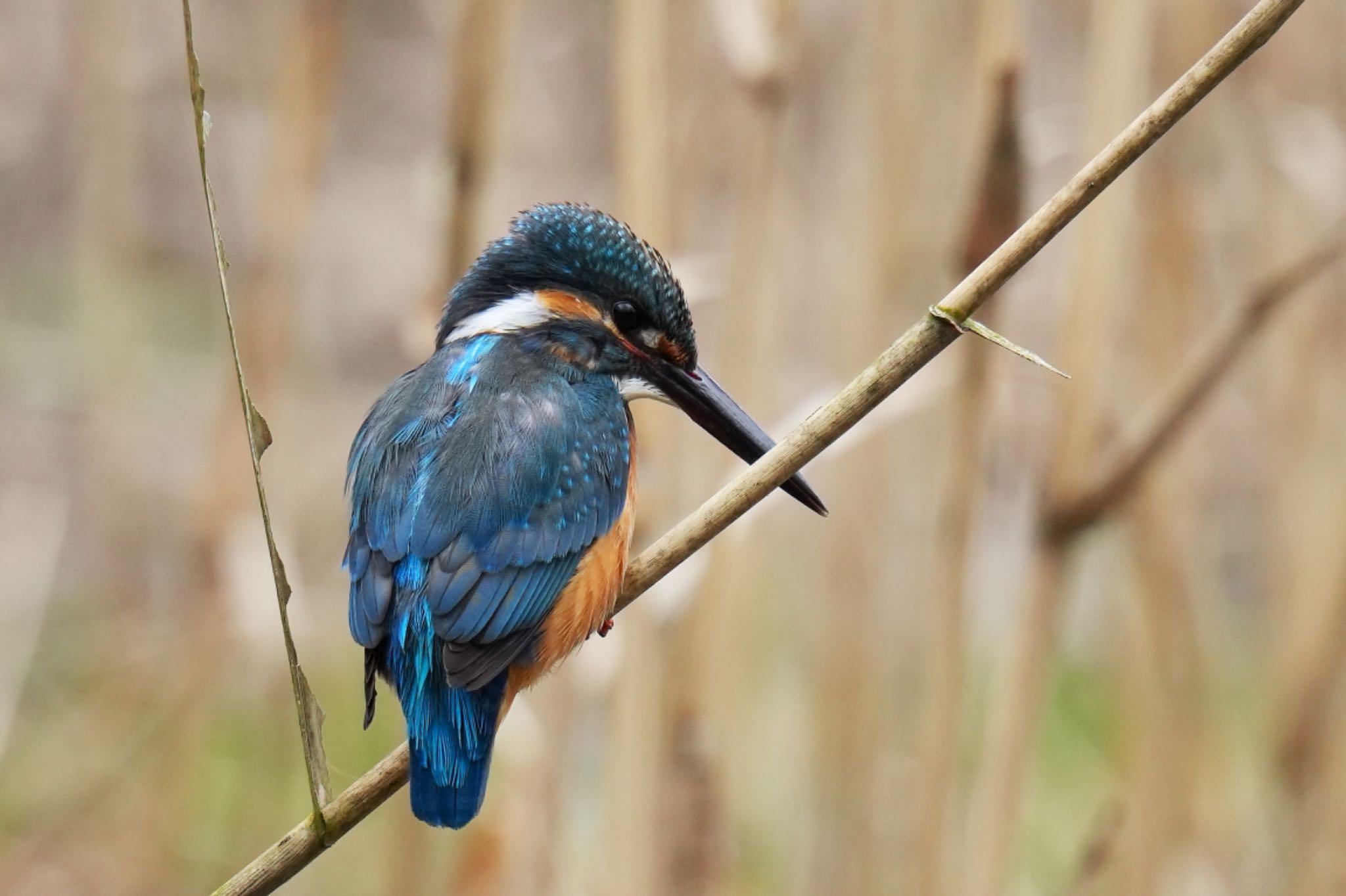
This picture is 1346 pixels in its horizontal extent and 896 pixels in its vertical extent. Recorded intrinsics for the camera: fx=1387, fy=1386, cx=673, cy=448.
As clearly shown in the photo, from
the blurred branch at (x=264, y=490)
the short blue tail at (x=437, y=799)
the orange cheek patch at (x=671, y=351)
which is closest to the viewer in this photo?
the blurred branch at (x=264, y=490)

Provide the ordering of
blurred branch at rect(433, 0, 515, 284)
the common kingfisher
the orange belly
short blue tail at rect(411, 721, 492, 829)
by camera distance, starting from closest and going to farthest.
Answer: short blue tail at rect(411, 721, 492, 829) < the common kingfisher < the orange belly < blurred branch at rect(433, 0, 515, 284)

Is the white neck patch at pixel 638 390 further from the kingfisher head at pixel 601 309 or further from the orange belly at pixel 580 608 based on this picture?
the orange belly at pixel 580 608

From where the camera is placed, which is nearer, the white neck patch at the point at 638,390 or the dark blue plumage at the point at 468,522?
the dark blue plumage at the point at 468,522

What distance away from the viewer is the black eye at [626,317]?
6.24ft

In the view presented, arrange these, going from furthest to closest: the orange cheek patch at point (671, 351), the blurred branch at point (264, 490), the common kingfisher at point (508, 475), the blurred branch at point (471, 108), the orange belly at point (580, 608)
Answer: the orange cheek patch at point (671, 351) < the blurred branch at point (471, 108) < the orange belly at point (580, 608) < the common kingfisher at point (508, 475) < the blurred branch at point (264, 490)

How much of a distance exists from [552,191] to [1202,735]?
266 cm

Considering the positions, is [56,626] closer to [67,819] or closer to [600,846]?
[67,819]

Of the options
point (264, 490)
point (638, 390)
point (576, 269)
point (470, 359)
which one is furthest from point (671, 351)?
point (264, 490)

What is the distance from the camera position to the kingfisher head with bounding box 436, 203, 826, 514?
6.14ft

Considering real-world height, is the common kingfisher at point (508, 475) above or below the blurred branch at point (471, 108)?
below

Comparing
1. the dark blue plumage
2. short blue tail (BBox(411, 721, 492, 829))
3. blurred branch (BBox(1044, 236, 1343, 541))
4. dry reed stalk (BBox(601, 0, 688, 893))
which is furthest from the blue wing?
blurred branch (BBox(1044, 236, 1343, 541))

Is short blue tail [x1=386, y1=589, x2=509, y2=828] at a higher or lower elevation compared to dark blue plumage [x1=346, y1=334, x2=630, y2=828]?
lower

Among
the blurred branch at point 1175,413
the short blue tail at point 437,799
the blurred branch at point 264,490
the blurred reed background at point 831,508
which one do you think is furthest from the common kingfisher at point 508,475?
the blurred branch at point 1175,413

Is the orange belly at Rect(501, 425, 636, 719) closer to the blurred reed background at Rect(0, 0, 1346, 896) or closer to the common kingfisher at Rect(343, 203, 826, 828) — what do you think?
the common kingfisher at Rect(343, 203, 826, 828)
